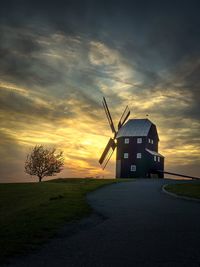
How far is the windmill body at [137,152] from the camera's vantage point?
6606cm

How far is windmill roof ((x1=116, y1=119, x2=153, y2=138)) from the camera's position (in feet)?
222

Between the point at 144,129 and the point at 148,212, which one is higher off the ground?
the point at 144,129

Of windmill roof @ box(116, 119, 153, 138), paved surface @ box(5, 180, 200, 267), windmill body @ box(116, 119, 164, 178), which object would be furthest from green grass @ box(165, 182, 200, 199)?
windmill roof @ box(116, 119, 153, 138)

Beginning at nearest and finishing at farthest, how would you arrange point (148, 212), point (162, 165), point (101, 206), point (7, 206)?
point (148, 212) < point (101, 206) < point (7, 206) < point (162, 165)

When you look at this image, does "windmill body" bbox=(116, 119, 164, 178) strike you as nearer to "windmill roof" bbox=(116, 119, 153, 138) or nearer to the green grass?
"windmill roof" bbox=(116, 119, 153, 138)

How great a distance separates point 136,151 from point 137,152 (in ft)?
0.95

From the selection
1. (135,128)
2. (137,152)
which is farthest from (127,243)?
(135,128)

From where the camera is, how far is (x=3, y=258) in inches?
375

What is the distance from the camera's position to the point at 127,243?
11227mm

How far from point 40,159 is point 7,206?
36.7m

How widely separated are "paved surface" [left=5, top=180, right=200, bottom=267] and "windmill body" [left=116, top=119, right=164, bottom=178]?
48.6m

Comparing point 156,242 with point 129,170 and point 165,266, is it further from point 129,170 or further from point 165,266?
point 129,170

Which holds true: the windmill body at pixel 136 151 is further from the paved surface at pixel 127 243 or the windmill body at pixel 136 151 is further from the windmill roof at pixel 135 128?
the paved surface at pixel 127 243

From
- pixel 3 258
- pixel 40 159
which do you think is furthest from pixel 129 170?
pixel 3 258
